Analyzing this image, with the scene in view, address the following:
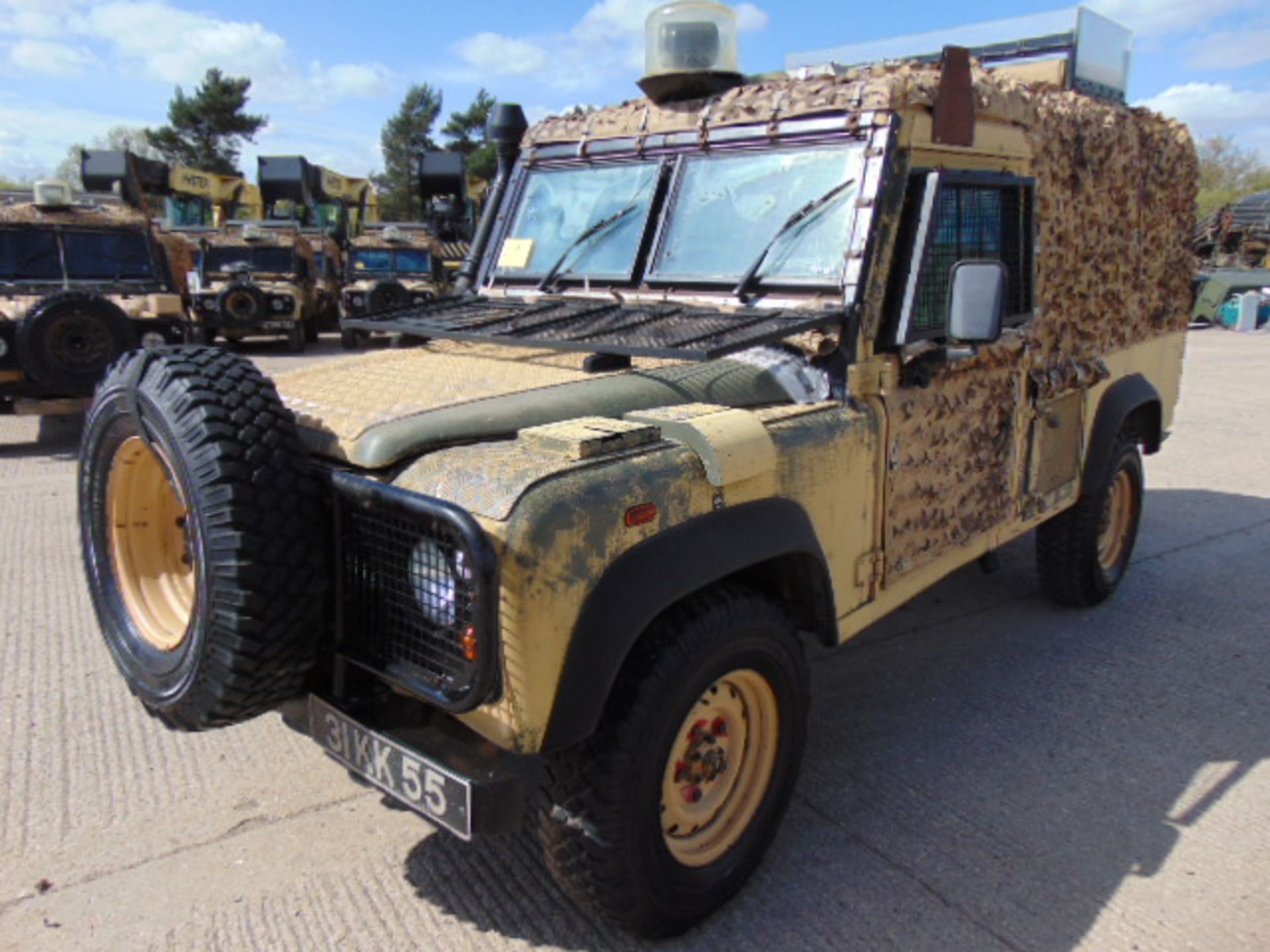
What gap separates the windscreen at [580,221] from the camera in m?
3.75

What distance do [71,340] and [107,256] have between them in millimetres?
2000

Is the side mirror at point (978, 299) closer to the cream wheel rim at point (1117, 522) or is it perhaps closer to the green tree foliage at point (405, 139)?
the cream wheel rim at point (1117, 522)

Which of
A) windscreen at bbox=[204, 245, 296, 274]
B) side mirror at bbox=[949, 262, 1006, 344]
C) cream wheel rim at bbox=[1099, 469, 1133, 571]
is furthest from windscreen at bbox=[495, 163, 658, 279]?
windscreen at bbox=[204, 245, 296, 274]

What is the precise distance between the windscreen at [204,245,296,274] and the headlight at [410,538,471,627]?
15.8m

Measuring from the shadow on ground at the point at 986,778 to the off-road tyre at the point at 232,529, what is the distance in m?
0.94

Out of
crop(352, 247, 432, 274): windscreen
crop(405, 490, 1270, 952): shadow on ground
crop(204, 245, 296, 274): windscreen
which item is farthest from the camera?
crop(352, 247, 432, 274): windscreen

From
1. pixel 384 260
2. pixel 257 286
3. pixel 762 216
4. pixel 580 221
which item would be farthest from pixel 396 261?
pixel 762 216

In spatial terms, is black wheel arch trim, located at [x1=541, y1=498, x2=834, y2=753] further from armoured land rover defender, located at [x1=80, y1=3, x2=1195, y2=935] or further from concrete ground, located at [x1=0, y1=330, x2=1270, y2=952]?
concrete ground, located at [x1=0, y1=330, x2=1270, y2=952]

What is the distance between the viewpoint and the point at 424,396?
2764mm

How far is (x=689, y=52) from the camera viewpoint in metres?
3.74

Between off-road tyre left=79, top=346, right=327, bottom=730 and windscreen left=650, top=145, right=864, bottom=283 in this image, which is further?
windscreen left=650, top=145, right=864, bottom=283

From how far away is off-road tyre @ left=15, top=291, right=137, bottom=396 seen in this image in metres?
7.90

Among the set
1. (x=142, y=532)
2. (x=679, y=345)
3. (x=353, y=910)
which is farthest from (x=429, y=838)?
(x=679, y=345)

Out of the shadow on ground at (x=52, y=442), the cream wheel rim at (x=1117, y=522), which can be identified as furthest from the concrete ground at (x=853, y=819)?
the shadow on ground at (x=52, y=442)
